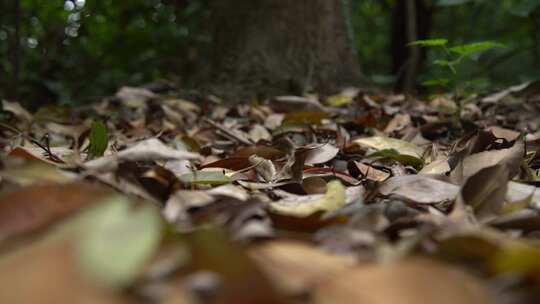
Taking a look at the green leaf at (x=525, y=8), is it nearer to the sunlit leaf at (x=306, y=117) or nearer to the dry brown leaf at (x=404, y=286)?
the sunlit leaf at (x=306, y=117)

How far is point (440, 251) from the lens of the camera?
0.54 m

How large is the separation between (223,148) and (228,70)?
111 centimetres

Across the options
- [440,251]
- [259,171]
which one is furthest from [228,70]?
[440,251]

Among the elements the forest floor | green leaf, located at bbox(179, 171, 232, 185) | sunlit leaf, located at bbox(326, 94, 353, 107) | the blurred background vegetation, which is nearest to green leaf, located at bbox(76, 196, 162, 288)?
the forest floor

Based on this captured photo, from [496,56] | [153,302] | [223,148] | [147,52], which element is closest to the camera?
[153,302]

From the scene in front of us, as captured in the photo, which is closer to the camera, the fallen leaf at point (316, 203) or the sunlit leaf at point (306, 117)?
the fallen leaf at point (316, 203)

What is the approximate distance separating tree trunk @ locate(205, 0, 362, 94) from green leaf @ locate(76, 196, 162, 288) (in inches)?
79.1

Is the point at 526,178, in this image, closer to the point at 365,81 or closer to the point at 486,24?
the point at 365,81

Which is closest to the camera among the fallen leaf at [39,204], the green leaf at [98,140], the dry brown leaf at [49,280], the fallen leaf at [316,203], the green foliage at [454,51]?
the dry brown leaf at [49,280]

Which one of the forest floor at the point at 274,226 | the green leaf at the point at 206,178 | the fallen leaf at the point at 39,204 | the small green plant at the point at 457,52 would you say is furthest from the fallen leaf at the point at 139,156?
the small green plant at the point at 457,52

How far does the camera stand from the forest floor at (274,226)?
1.52 ft

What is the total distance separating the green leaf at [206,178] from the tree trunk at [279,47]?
150 centimetres

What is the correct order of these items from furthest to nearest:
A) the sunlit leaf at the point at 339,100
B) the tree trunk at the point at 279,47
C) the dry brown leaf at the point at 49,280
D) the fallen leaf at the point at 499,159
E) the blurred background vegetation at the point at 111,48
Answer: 1. the blurred background vegetation at the point at 111,48
2. the tree trunk at the point at 279,47
3. the sunlit leaf at the point at 339,100
4. the fallen leaf at the point at 499,159
5. the dry brown leaf at the point at 49,280

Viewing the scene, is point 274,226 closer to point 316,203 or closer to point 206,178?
point 316,203
